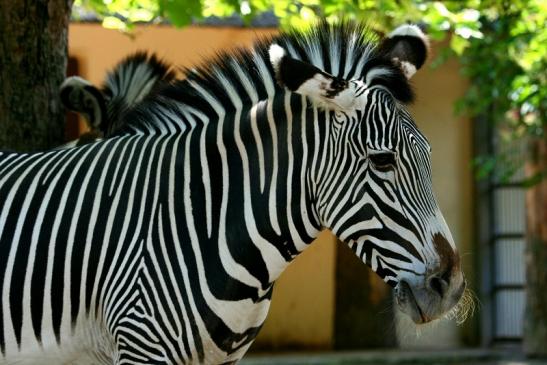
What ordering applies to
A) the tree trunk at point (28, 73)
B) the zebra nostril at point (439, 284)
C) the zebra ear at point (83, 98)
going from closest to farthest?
A: the zebra nostril at point (439, 284), the tree trunk at point (28, 73), the zebra ear at point (83, 98)

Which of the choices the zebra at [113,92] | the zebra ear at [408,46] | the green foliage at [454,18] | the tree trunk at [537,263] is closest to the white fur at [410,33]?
the zebra ear at [408,46]

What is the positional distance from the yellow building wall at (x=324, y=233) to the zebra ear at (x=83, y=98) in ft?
17.4

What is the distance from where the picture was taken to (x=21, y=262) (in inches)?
192

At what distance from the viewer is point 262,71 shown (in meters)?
4.88

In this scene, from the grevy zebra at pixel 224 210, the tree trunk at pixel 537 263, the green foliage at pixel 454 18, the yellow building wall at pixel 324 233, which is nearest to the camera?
the grevy zebra at pixel 224 210

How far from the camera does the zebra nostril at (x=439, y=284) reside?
14.3 ft

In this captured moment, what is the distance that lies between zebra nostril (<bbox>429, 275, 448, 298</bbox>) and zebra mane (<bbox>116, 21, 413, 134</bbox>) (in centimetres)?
87

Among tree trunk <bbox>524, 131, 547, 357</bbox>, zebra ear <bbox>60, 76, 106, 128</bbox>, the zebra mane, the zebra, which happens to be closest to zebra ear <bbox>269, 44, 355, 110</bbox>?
the zebra mane

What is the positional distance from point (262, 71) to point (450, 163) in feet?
34.8

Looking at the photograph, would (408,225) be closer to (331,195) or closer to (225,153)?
(331,195)

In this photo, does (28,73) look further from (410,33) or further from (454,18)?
(454,18)

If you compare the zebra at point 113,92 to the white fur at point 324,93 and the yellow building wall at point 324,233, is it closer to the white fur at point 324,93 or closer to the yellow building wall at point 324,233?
the white fur at point 324,93

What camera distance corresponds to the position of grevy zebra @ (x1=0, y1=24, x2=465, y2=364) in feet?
14.6

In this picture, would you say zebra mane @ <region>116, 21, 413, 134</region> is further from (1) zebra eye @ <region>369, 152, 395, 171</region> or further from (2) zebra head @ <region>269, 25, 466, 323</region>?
(1) zebra eye @ <region>369, 152, 395, 171</region>
